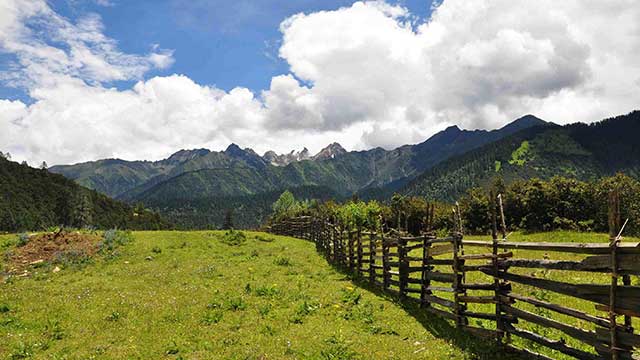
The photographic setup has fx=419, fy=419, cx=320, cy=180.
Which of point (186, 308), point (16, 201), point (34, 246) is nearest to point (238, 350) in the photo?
point (186, 308)

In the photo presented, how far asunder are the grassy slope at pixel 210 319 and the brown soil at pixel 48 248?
9.45 ft

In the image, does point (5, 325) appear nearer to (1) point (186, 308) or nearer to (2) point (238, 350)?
(1) point (186, 308)

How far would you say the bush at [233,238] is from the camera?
41.3 m

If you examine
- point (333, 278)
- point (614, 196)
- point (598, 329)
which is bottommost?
point (333, 278)

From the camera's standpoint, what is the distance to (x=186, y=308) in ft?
56.0

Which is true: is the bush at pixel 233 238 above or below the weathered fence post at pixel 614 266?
below

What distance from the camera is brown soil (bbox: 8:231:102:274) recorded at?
28703 millimetres

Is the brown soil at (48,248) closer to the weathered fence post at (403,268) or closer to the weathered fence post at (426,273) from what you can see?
the weathered fence post at (403,268)

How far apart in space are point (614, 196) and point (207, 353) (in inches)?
427

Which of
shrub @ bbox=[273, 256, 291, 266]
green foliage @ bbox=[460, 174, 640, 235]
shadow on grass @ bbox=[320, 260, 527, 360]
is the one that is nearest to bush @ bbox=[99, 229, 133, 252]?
shrub @ bbox=[273, 256, 291, 266]

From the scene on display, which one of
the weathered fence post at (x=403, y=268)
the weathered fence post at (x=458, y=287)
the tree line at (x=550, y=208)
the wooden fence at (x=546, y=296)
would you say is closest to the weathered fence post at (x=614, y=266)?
the wooden fence at (x=546, y=296)

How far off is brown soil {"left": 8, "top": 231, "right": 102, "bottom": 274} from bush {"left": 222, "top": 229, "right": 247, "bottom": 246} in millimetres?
11395

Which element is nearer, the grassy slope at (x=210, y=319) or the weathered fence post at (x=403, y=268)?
the grassy slope at (x=210, y=319)

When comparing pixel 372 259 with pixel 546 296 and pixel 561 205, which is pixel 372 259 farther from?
pixel 561 205
